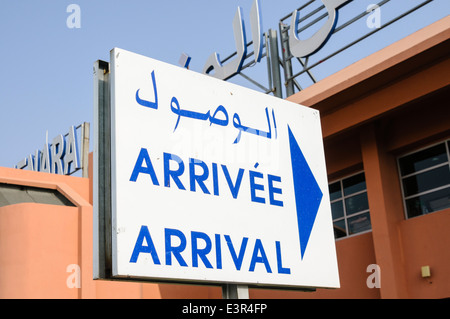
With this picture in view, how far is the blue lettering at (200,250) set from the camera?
3.33m

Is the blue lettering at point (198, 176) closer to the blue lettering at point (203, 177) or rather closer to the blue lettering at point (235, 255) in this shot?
the blue lettering at point (203, 177)

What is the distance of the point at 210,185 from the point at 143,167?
0.45 metres

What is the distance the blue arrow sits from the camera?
396 centimetres

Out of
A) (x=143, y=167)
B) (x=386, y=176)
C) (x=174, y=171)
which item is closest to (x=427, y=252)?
(x=386, y=176)

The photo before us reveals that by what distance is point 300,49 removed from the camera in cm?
1191

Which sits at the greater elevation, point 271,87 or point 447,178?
point 271,87

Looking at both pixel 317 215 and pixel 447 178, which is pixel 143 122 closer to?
pixel 317 215

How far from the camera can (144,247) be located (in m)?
3.17

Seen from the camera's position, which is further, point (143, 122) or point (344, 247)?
point (344, 247)

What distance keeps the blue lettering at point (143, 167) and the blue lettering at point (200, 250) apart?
353 millimetres

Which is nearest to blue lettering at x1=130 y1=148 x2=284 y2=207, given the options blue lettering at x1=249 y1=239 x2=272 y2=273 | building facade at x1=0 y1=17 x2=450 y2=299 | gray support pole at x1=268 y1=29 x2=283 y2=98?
blue lettering at x1=249 y1=239 x2=272 y2=273

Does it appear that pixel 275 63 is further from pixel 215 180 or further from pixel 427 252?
pixel 215 180
